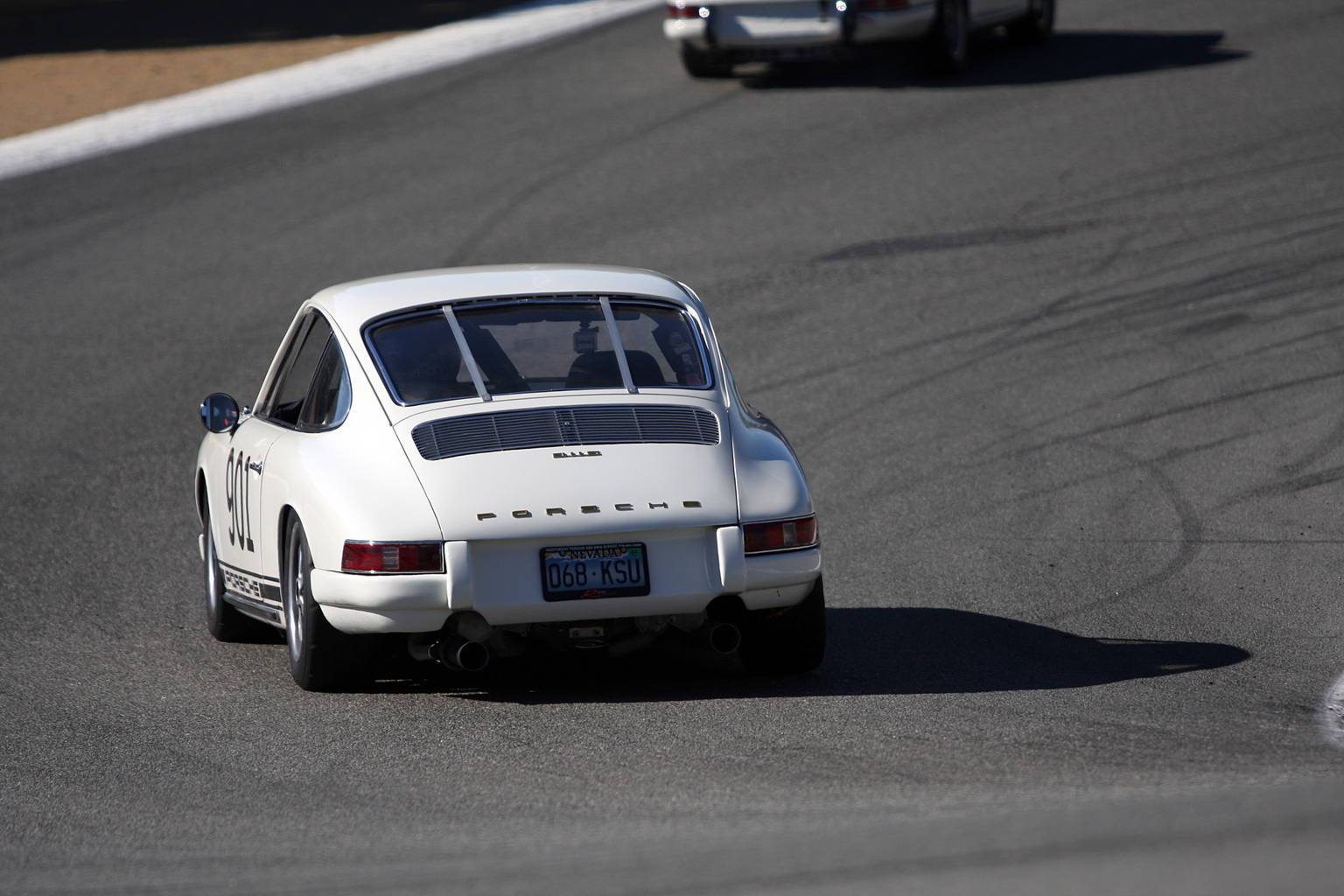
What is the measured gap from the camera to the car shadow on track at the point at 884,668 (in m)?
6.40

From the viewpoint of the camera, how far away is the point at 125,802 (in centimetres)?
522

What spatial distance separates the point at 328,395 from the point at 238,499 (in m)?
0.83

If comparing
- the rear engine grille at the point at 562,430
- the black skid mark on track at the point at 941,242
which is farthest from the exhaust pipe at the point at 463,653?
the black skid mark on track at the point at 941,242

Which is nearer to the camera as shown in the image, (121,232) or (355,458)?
(355,458)

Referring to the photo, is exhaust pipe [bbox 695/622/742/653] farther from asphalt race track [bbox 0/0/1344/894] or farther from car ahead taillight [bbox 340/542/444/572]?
car ahead taillight [bbox 340/542/444/572]

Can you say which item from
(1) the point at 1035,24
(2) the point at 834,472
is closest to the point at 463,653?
(2) the point at 834,472

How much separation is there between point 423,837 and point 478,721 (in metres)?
1.32

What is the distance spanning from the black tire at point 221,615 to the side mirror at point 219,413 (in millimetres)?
714

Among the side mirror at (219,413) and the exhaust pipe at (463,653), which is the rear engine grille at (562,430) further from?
the side mirror at (219,413)

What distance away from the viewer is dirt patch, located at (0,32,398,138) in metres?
19.2

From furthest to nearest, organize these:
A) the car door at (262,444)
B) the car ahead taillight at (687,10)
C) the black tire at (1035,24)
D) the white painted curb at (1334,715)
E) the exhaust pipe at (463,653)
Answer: the black tire at (1035,24)
the car ahead taillight at (687,10)
the car door at (262,444)
the exhaust pipe at (463,653)
the white painted curb at (1334,715)

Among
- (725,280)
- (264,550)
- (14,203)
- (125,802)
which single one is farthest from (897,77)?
(125,802)

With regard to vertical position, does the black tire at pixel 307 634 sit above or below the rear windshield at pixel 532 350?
below

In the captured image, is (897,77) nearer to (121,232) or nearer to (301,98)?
(301,98)
